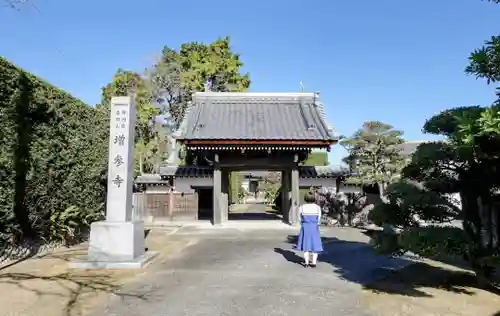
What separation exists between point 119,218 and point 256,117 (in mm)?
10876

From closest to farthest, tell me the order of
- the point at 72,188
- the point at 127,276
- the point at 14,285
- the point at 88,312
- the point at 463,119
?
the point at 463,119 → the point at 88,312 → the point at 14,285 → the point at 127,276 → the point at 72,188

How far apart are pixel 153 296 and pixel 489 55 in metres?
5.22

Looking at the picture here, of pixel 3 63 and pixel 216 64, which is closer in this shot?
pixel 3 63

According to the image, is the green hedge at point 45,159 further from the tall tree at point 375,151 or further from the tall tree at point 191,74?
the tall tree at point 191,74

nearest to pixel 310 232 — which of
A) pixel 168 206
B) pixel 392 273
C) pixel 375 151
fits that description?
pixel 392 273

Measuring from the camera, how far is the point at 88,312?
4449 mm

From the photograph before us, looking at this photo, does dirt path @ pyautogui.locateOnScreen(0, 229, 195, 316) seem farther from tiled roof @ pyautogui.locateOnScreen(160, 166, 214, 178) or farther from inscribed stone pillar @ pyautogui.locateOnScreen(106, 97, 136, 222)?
tiled roof @ pyautogui.locateOnScreen(160, 166, 214, 178)

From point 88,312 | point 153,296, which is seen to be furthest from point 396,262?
point 88,312

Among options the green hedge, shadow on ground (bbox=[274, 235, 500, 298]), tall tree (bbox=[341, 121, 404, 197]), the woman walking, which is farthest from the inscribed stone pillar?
tall tree (bbox=[341, 121, 404, 197])

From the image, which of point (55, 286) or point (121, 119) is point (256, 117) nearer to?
point (121, 119)

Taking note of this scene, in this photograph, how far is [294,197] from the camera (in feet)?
51.7

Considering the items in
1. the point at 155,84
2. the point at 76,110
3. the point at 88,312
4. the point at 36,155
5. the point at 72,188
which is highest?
the point at 155,84

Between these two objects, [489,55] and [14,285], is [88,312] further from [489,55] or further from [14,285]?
[489,55]

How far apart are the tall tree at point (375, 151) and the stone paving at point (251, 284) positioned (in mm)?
12158
